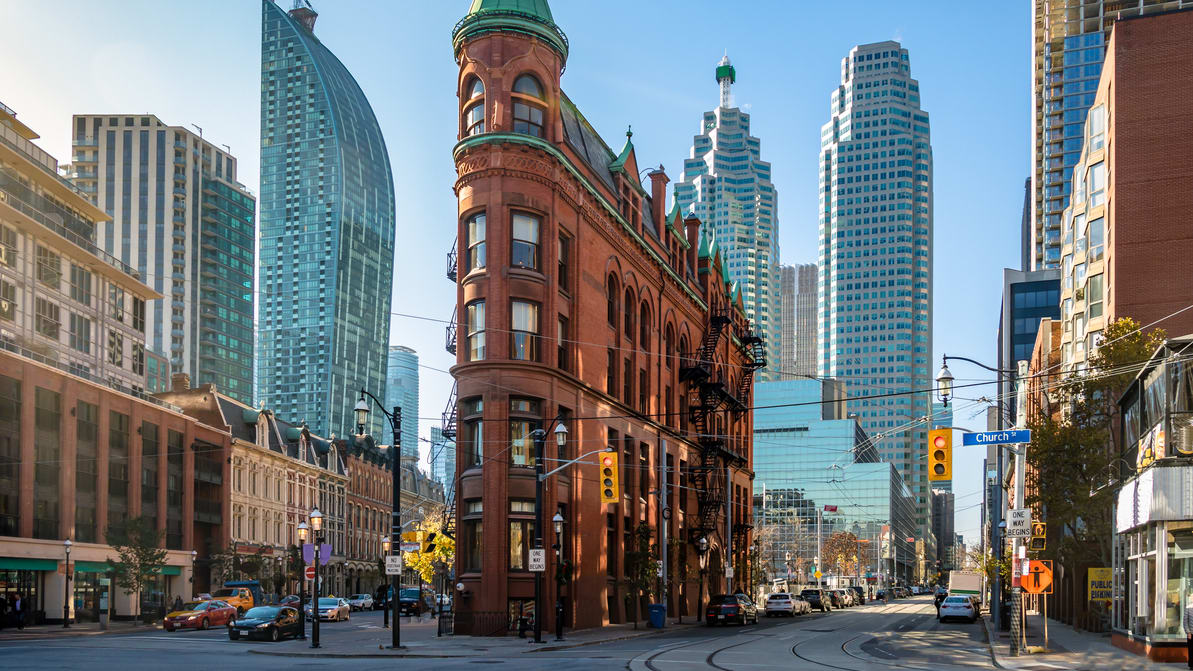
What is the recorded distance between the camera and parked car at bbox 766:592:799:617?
7275 cm

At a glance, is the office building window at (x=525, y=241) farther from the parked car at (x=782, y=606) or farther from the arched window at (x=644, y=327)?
the parked car at (x=782, y=606)

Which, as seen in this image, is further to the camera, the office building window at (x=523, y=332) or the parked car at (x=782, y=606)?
the parked car at (x=782, y=606)

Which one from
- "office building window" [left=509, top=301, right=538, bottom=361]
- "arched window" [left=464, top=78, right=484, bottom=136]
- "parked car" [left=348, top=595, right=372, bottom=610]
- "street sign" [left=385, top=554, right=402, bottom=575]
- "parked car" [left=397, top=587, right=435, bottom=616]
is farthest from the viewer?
"parked car" [left=348, top=595, right=372, bottom=610]

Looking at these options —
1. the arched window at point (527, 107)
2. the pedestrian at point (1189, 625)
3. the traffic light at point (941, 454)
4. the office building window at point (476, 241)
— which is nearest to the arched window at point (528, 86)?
the arched window at point (527, 107)

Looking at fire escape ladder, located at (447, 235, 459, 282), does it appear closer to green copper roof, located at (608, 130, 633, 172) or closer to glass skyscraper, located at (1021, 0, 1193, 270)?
green copper roof, located at (608, 130, 633, 172)

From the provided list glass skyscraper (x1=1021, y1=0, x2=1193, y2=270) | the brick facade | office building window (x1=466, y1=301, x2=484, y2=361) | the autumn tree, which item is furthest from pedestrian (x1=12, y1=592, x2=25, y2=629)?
glass skyscraper (x1=1021, y1=0, x2=1193, y2=270)

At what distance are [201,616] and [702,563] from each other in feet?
94.7

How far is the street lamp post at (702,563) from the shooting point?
68062mm

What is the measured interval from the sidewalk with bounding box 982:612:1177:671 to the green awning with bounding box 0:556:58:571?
50.6 metres

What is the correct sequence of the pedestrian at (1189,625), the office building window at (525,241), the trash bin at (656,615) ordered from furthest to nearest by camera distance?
the trash bin at (656,615), the office building window at (525,241), the pedestrian at (1189,625)

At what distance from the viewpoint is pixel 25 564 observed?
6347 centimetres

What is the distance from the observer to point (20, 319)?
69.3 m

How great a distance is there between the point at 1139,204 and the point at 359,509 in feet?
295

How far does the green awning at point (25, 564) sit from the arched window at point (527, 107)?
3829cm
